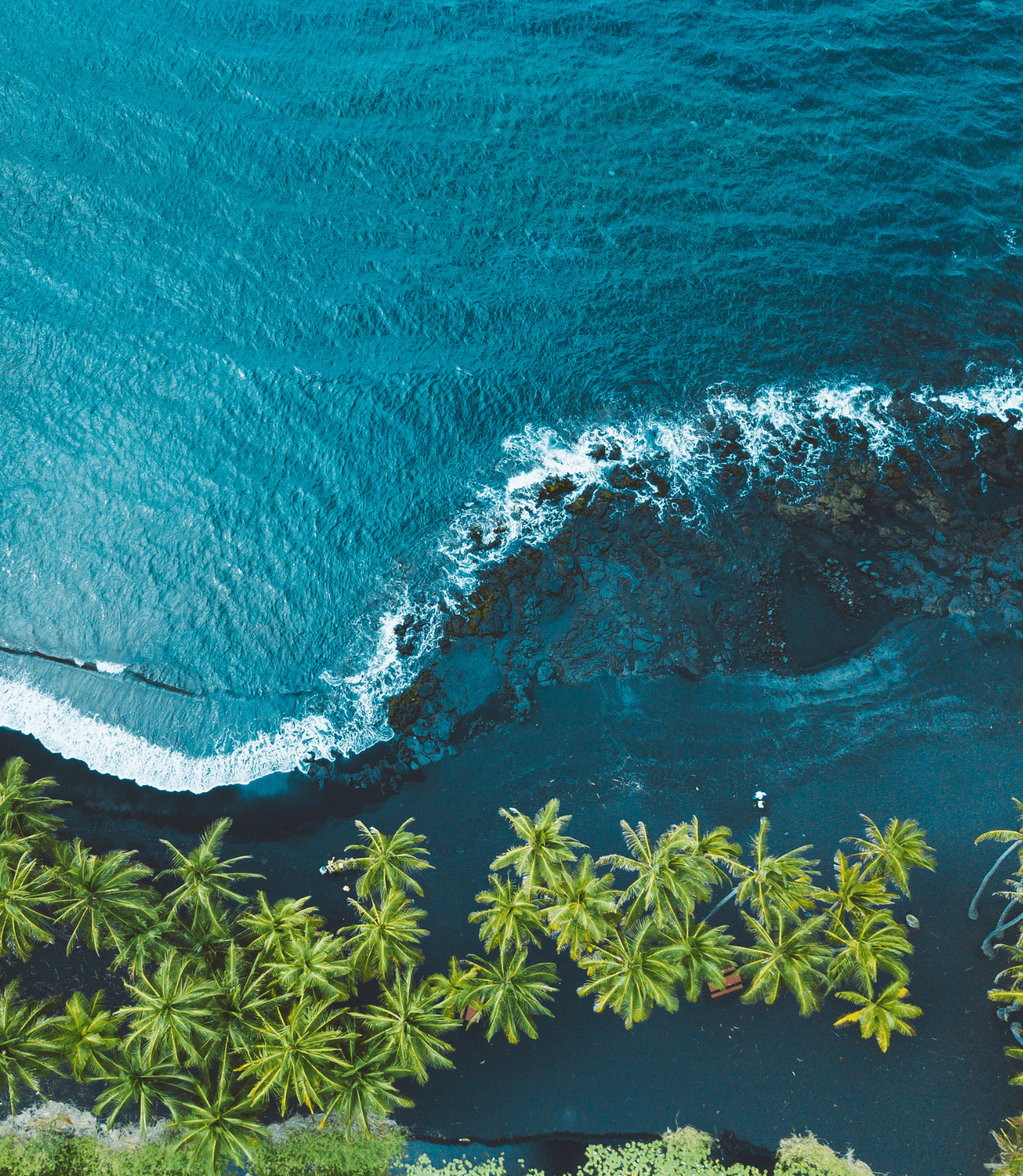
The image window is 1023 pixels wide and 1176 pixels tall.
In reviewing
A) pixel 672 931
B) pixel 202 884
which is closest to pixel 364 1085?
pixel 202 884

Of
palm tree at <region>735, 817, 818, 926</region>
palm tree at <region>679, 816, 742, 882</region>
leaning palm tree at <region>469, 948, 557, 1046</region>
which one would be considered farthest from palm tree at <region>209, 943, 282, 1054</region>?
palm tree at <region>735, 817, 818, 926</region>

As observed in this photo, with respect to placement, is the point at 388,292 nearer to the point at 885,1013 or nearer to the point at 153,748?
the point at 153,748

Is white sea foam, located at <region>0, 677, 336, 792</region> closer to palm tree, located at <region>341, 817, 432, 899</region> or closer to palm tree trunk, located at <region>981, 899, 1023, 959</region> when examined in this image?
palm tree, located at <region>341, 817, 432, 899</region>

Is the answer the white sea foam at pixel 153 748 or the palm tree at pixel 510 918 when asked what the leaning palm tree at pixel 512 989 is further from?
the white sea foam at pixel 153 748

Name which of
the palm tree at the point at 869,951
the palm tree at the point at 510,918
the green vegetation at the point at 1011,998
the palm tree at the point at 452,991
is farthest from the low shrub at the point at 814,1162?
the palm tree at the point at 452,991

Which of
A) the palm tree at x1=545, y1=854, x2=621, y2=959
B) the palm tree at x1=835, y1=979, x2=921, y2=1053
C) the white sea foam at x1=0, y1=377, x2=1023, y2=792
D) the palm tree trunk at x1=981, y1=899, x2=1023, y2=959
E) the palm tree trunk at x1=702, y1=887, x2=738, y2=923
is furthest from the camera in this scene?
the white sea foam at x1=0, y1=377, x2=1023, y2=792

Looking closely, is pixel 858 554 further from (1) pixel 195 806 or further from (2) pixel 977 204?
(1) pixel 195 806
